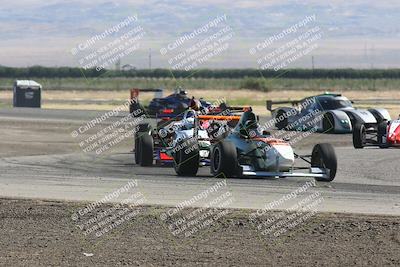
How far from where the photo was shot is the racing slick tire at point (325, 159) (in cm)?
1991

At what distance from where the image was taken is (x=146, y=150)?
23.4 metres

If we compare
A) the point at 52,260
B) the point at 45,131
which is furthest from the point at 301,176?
the point at 45,131

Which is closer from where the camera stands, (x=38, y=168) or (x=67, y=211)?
(x=67, y=211)

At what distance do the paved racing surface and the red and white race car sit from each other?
31 centimetres

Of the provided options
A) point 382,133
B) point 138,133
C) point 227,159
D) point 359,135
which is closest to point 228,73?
point 359,135

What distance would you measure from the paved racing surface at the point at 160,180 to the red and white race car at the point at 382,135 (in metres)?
0.31

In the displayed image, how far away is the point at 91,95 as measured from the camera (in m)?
79.3

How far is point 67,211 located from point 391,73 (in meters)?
115

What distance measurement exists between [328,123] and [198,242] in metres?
23.6

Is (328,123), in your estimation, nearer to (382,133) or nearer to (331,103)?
(331,103)

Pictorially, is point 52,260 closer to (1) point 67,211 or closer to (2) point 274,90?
(1) point 67,211

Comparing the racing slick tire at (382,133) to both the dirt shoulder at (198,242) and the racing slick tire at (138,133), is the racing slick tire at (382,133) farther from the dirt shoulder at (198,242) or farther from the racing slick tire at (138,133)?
the dirt shoulder at (198,242)

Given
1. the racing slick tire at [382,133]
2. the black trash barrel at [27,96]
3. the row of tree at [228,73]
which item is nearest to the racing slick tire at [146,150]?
the racing slick tire at [382,133]

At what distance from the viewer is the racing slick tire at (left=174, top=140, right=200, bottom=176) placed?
68.3 feet
